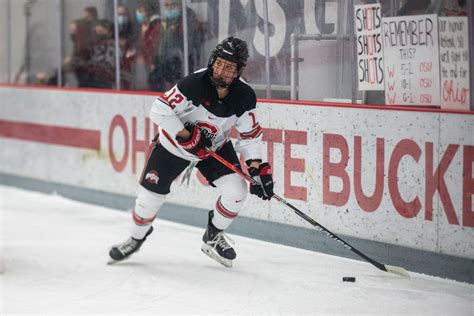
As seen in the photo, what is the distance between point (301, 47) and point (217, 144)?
996mm

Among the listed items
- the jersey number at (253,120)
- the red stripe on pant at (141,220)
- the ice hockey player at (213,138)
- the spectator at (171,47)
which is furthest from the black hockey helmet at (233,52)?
the spectator at (171,47)

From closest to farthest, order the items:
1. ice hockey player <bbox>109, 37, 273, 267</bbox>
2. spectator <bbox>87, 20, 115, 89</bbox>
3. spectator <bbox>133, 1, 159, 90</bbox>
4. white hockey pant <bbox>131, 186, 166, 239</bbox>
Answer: ice hockey player <bbox>109, 37, 273, 267</bbox> < white hockey pant <bbox>131, 186, 166, 239</bbox> < spectator <bbox>133, 1, 159, 90</bbox> < spectator <bbox>87, 20, 115, 89</bbox>

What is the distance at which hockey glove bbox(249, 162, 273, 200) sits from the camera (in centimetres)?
505

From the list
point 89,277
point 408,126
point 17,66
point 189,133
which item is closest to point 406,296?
point 408,126

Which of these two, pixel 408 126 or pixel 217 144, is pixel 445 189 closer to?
pixel 408 126

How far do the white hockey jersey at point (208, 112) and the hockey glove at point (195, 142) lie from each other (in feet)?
0.16

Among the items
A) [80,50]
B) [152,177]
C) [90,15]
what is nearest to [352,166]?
[152,177]

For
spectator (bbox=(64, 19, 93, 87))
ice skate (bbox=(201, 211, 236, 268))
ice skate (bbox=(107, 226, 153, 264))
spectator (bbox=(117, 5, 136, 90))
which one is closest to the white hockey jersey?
ice skate (bbox=(201, 211, 236, 268))

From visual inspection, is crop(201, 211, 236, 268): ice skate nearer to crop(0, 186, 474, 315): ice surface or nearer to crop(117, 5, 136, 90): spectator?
crop(0, 186, 474, 315): ice surface

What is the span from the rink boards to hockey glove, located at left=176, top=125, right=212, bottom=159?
0.90 meters

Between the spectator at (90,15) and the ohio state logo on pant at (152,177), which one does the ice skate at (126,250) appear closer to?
the ohio state logo on pant at (152,177)

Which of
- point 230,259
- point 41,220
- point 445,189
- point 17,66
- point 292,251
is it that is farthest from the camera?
point 17,66

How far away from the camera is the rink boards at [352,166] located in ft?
16.5

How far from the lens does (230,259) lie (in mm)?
5398
